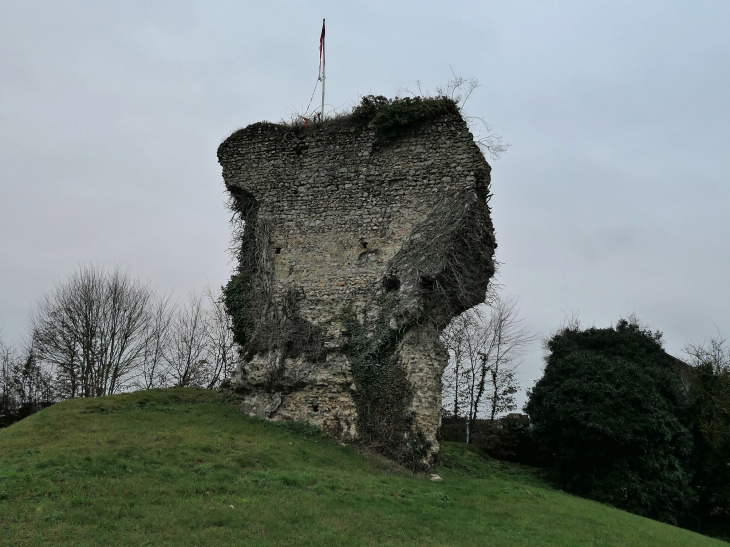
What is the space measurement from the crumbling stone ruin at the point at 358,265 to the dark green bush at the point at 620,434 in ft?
15.1

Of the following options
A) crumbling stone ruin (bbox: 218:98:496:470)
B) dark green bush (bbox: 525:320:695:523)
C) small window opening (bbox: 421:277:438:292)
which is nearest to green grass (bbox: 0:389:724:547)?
crumbling stone ruin (bbox: 218:98:496:470)

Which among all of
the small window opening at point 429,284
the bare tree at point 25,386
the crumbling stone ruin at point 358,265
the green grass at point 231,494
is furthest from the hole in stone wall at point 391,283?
the bare tree at point 25,386

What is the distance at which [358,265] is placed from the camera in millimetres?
13305

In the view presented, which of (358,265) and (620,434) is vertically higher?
(358,265)

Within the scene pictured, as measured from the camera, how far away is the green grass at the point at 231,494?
625 cm

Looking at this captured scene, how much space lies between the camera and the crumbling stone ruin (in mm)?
12180

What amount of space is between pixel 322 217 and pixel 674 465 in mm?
11941

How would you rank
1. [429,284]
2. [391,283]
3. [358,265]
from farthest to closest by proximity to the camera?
1. [358,265]
2. [391,283]
3. [429,284]

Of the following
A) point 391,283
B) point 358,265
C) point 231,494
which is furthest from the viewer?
point 358,265

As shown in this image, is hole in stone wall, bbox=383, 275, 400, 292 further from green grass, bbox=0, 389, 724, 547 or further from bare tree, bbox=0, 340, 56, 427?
bare tree, bbox=0, 340, 56, 427

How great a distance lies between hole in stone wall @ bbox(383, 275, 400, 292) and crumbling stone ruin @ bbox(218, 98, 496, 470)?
33mm

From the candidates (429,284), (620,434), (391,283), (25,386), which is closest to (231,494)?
(391,283)

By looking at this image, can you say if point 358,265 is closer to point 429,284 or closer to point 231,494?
point 429,284

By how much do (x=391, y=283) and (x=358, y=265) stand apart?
3.36ft
